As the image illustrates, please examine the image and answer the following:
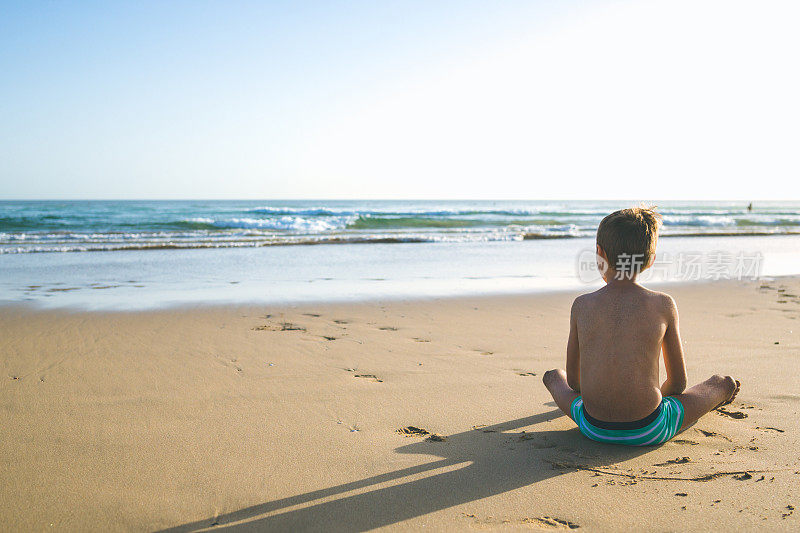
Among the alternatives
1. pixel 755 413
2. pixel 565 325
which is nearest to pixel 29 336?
pixel 565 325

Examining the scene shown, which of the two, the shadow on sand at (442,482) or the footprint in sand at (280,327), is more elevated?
the footprint in sand at (280,327)

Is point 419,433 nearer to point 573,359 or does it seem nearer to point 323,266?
point 573,359

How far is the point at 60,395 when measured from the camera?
Answer: 3.61 metres

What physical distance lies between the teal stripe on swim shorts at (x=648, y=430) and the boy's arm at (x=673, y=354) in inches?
2.5

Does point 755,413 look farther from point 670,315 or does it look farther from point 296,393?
point 296,393

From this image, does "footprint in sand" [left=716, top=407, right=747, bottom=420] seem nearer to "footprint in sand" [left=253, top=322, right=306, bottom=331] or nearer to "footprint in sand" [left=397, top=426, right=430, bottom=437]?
"footprint in sand" [left=397, top=426, right=430, bottom=437]

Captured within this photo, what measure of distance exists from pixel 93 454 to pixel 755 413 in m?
3.70

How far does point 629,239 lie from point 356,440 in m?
1.74

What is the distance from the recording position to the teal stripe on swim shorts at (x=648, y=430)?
270 centimetres

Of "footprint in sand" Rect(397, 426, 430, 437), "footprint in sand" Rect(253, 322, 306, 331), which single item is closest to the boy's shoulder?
"footprint in sand" Rect(397, 426, 430, 437)

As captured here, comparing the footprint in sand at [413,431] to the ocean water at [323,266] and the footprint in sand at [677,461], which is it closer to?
the footprint in sand at [677,461]

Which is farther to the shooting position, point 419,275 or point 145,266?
point 145,266
